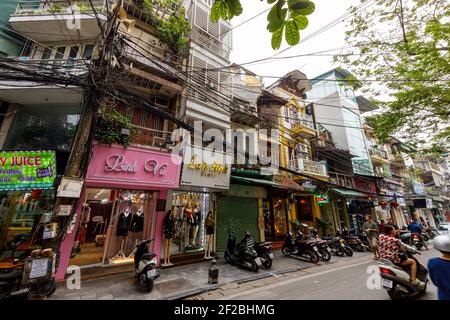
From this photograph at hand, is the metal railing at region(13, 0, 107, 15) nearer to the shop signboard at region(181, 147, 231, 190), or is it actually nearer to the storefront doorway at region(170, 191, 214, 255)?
the shop signboard at region(181, 147, 231, 190)

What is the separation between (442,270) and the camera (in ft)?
8.60

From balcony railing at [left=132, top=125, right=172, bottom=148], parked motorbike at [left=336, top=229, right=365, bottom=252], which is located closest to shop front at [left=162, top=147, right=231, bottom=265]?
balcony railing at [left=132, top=125, right=172, bottom=148]

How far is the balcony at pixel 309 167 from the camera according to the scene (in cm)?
1367

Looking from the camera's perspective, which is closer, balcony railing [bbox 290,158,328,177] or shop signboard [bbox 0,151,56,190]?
shop signboard [bbox 0,151,56,190]

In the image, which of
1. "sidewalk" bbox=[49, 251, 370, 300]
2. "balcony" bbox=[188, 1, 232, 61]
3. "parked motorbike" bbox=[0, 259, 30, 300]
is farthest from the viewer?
"balcony" bbox=[188, 1, 232, 61]

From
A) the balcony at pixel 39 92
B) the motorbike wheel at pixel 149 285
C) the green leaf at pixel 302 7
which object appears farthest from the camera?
the balcony at pixel 39 92

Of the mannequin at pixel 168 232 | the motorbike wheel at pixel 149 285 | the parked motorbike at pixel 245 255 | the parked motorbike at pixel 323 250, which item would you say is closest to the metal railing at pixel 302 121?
the parked motorbike at pixel 323 250

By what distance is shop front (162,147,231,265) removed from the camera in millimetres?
8156

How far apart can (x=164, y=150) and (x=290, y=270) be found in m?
6.85

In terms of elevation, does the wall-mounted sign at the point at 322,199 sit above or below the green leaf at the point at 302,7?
below

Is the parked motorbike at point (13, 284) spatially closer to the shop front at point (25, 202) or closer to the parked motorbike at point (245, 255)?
the shop front at point (25, 202)

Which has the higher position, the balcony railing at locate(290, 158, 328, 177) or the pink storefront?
the balcony railing at locate(290, 158, 328, 177)

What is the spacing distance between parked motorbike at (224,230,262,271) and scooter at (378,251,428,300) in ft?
12.2

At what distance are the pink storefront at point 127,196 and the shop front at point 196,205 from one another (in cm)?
62
